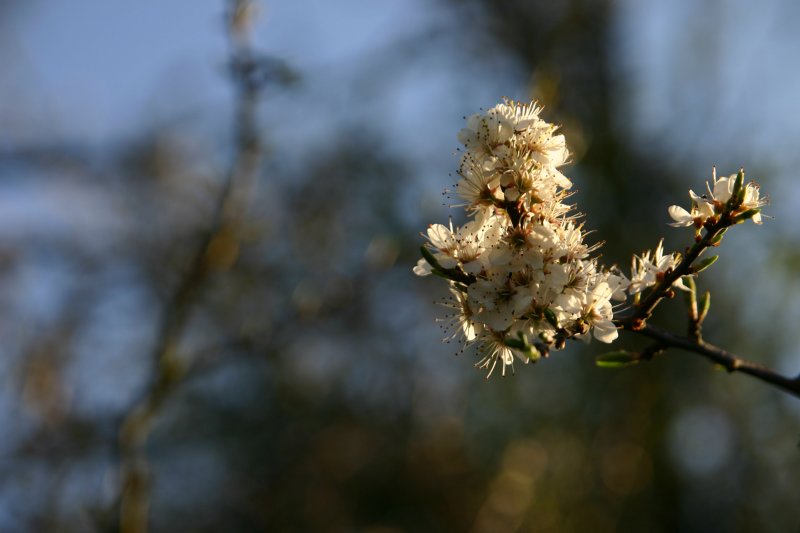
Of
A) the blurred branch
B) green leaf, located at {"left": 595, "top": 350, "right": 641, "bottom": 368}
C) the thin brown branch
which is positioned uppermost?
the thin brown branch

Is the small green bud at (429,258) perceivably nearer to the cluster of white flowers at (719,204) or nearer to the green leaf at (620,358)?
the green leaf at (620,358)

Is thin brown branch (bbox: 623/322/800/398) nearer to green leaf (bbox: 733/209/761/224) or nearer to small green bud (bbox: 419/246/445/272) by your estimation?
green leaf (bbox: 733/209/761/224)

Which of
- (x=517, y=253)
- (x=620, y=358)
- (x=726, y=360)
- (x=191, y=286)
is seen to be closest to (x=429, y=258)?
(x=517, y=253)

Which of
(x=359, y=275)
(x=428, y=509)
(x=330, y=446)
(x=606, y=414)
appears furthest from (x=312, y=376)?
(x=359, y=275)

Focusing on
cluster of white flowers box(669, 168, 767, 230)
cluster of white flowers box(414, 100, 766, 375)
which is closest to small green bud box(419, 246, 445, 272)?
cluster of white flowers box(414, 100, 766, 375)

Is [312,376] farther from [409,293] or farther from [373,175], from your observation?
[373,175]

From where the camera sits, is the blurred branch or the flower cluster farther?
the blurred branch
